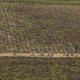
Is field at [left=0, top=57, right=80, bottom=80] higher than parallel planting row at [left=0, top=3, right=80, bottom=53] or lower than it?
higher

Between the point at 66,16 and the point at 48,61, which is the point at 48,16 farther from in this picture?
the point at 48,61

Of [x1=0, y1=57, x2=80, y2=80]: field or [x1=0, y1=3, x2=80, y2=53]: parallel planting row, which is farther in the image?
[x1=0, y1=3, x2=80, y2=53]: parallel planting row

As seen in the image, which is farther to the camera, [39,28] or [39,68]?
[39,28]

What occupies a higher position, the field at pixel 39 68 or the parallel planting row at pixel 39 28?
the field at pixel 39 68

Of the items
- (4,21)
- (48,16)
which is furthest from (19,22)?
(48,16)

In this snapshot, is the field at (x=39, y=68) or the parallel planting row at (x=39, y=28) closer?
the field at (x=39, y=68)
